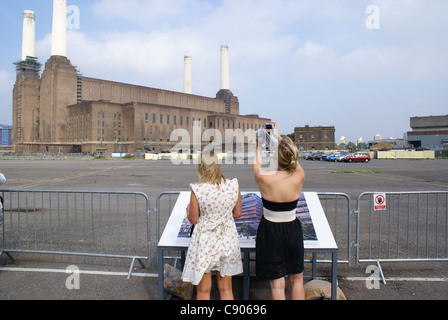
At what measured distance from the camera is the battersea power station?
88312 millimetres

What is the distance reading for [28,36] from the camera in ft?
317

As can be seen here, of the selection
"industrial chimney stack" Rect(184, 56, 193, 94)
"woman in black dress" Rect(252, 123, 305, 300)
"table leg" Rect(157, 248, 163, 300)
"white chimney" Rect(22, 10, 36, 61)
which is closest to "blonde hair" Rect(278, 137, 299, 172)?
"woman in black dress" Rect(252, 123, 305, 300)

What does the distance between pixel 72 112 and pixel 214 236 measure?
98.5 m

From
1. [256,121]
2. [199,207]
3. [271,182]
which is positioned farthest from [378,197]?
[256,121]

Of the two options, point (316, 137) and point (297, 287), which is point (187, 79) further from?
point (297, 287)

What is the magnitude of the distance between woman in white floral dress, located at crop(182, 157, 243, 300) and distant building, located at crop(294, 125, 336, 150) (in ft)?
337

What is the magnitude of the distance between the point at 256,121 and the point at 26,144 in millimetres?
83232

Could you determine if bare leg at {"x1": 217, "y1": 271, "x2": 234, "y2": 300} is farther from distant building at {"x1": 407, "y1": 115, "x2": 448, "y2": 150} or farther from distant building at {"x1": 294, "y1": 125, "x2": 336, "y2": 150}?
distant building at {"x1": 294, "y1": 125, "x2": 336, "y2": 150}

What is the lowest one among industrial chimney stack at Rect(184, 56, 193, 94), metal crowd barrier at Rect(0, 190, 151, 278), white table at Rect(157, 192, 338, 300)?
metal crowd barrier at Rect(0, 190, 151, 278)

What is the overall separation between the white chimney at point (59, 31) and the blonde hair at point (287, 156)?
10317cm

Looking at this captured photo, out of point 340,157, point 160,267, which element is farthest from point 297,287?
point 340,157

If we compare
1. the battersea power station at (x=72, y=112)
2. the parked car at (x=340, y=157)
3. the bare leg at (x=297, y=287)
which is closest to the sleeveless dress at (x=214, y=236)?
the bare leg at (x=297, y=287)
